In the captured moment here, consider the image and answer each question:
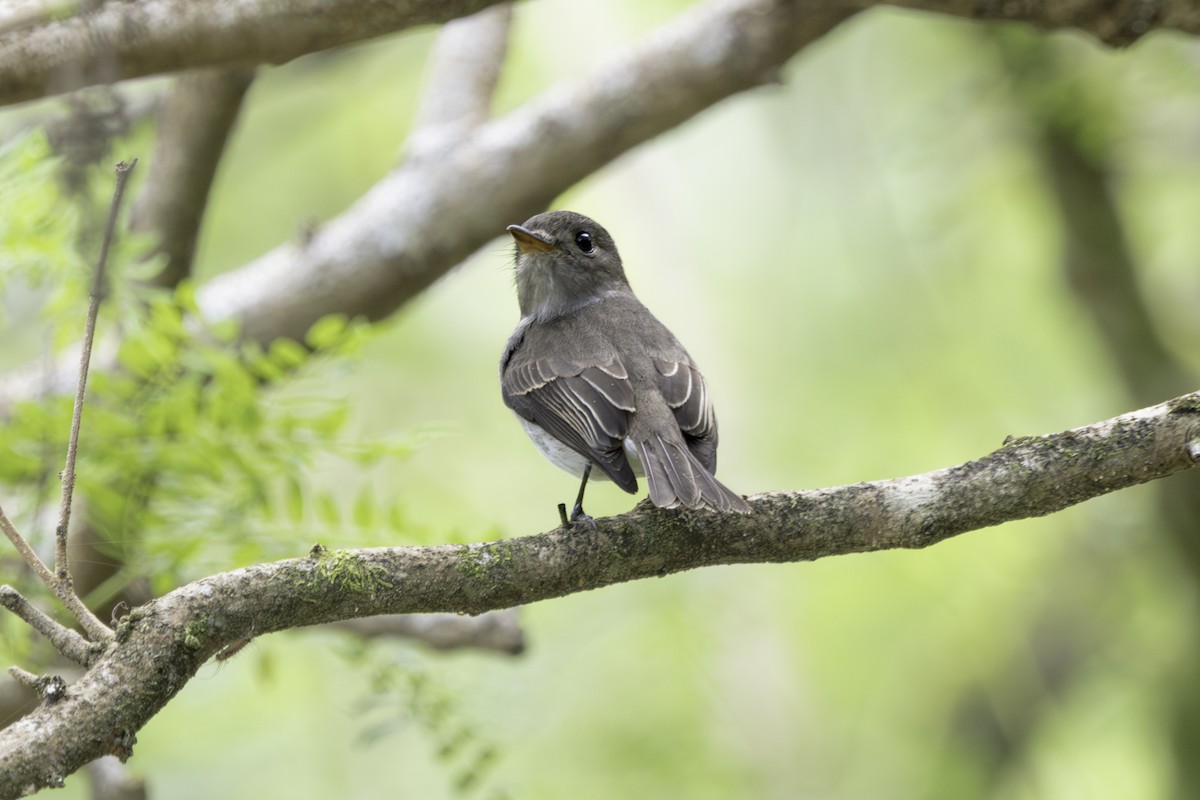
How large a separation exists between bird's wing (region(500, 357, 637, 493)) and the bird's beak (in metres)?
0.50

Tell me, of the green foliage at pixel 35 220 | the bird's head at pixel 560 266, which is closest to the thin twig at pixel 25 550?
the green foliage at pixel 35 220

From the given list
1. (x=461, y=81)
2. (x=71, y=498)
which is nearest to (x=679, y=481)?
(x=71, y=498)

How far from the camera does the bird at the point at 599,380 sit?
342 centimetres

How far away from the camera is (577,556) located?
109 inches

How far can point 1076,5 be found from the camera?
4.19 metres

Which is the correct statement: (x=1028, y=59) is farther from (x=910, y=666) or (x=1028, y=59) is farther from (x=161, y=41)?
(x=161, y=41)

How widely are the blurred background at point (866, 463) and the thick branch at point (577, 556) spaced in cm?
164

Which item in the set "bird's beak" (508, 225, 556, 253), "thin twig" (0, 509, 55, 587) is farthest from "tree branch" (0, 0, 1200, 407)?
"thin twig" (0, 509, 55, 587)

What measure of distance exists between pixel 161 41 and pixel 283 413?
3.79 feet

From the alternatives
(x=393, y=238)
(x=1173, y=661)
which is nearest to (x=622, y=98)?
(x=393, y=238)

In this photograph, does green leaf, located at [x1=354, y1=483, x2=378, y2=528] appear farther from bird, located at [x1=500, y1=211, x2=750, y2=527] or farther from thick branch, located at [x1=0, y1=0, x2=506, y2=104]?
thick branch, located at [x1=0, y1=0, x2=506, y2=104]

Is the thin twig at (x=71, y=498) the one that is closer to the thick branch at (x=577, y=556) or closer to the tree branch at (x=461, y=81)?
the thick branch at (x=577, y=556)

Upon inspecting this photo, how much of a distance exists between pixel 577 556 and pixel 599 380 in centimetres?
120

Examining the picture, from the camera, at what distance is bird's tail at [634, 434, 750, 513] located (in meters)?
2.93
